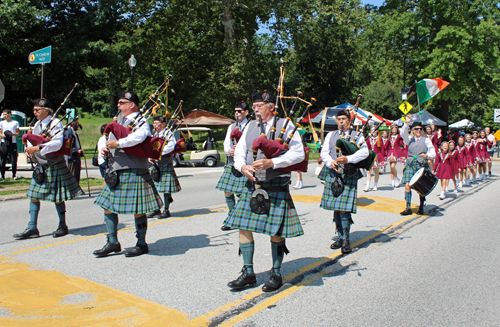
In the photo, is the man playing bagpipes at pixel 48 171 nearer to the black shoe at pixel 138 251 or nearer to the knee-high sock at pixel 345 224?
the black shoe at pixel 138 251

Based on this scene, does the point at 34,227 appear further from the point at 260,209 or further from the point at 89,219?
the point at 260,209

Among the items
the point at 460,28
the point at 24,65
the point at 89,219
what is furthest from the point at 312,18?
the point at 89,219

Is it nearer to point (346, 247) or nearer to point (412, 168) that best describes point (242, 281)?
point (346, 247)

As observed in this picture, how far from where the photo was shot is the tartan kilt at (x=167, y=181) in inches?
280

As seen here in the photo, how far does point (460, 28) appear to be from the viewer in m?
28.5

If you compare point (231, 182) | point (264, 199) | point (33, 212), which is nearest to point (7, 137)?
point (33, 212)

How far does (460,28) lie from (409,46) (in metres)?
3.77

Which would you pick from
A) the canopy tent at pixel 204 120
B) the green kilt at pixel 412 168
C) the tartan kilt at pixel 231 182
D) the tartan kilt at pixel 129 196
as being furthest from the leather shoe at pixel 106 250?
the canopy tent at pixel 204 120

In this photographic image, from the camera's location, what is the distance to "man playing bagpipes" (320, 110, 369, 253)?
5.28 meters

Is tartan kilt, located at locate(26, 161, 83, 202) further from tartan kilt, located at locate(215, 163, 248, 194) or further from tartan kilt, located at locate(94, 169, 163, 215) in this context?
tartan kilt, located at locate(215, 163, 248, 194)

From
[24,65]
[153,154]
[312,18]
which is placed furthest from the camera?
[312,18]

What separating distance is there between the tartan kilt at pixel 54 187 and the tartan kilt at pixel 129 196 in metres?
1.10

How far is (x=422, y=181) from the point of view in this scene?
24.5ft

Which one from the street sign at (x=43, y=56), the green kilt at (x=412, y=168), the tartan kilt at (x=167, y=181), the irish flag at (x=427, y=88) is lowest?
the tartan kilt at (x=167, y=181)
